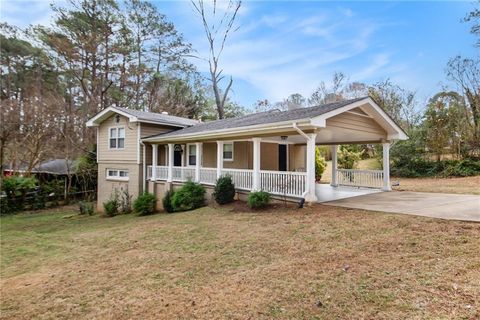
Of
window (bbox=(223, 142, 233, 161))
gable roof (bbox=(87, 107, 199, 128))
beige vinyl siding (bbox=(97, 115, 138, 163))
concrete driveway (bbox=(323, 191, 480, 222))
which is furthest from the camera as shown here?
beige vinyl siding (bbox=(97, 115, 138, 163))

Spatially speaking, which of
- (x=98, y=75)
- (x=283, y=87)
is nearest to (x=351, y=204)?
(x=98, y=75)

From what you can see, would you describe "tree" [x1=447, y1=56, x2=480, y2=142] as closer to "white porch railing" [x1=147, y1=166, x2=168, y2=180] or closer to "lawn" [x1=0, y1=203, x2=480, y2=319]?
"lawn" [x1=0, y1=203, x2=480, y2=319]

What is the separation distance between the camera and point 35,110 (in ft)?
Answer: 61.5

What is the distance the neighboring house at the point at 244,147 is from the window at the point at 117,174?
0.06 m

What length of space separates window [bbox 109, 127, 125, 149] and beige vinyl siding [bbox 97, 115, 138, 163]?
227 mm

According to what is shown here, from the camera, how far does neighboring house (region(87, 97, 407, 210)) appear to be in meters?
9.52

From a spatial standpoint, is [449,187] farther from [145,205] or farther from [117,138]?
[117,138]

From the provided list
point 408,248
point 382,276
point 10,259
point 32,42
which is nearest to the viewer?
point 382,276

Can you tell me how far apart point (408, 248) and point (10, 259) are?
9583 mm

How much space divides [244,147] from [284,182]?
479 cm

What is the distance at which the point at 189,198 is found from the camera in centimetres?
1181

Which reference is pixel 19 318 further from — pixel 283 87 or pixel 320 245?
pixel 283 87

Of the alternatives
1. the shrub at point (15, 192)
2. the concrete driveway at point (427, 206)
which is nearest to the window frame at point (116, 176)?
the shrub at point (15, 192)

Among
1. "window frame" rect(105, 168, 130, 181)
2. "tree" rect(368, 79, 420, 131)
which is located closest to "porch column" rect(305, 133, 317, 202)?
"window frame" rect(105, 168, 130, 181)
